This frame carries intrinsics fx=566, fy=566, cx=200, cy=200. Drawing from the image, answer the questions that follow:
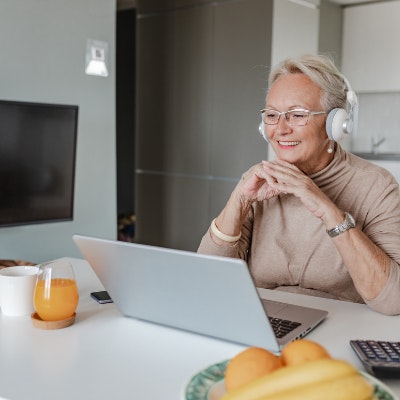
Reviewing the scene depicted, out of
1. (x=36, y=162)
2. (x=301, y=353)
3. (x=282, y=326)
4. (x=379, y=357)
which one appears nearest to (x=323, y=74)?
(x=282, y=326)

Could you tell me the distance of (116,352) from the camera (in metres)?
1.02

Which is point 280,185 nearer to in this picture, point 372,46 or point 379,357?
point 379,357

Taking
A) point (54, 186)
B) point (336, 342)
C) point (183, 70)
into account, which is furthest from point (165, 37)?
point (336, 342)

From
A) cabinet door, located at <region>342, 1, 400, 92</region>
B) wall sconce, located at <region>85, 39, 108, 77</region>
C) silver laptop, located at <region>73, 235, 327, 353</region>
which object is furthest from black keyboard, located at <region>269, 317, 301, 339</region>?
cabinet door, located at <region>342, 1, 400, 92</region>

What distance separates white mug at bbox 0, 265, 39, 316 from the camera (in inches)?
47.1

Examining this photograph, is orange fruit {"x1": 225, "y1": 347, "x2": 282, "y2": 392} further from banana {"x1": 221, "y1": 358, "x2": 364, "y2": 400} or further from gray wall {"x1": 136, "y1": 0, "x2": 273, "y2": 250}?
gray wall {"x1": 136, "y1": 0, "x2": 273, "y2": 250}

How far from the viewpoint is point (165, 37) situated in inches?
171

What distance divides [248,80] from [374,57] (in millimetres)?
1308

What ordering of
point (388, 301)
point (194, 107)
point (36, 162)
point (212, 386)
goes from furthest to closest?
point (194, 107) → point (36, 162) → point (388, 301) → point (212, 386)

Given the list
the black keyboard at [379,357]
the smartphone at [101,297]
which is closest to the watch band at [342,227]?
the black keyboard at [379,357]

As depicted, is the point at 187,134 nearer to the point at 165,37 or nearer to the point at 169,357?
the point at 165,37

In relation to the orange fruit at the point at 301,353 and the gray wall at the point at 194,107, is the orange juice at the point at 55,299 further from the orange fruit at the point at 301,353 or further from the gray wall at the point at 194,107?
the gray wall at the point at 194,107

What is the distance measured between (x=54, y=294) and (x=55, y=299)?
1 cm

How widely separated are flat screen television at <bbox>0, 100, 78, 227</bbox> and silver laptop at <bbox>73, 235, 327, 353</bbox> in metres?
1.43
